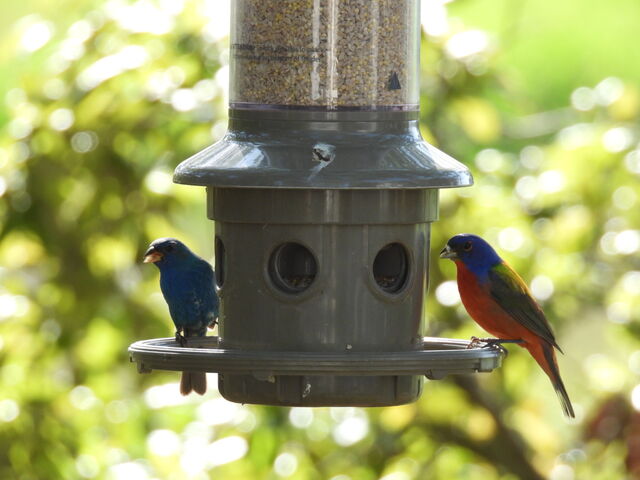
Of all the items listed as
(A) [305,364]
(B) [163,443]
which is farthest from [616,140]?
(A) [305,364]

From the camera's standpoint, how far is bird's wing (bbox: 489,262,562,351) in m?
5.73

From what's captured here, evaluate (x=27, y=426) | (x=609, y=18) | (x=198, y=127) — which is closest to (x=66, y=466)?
(x=27, y=426)

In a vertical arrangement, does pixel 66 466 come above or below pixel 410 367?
below

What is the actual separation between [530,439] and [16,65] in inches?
124

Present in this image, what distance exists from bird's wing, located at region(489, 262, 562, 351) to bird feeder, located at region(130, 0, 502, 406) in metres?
0.80

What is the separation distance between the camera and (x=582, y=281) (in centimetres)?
679

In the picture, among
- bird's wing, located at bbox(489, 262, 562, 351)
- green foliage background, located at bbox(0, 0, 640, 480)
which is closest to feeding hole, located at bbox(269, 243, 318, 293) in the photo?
bird's wing, located at bbox(489, 262, 562, 351)

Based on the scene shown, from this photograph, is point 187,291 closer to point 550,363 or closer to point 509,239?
point 550,363

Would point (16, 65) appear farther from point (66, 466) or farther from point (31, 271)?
point (66, 466)

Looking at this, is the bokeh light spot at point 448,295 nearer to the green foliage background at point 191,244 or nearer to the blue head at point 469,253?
the green foliage background at point 191,244

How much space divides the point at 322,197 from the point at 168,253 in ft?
3.03

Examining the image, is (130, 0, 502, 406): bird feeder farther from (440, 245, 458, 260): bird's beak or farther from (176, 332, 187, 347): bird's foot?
(440, 245, 458, 260): bird's beak

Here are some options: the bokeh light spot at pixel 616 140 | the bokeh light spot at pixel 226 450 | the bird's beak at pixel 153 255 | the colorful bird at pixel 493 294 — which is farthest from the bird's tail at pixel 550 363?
the bird's beak at pixel 153 255

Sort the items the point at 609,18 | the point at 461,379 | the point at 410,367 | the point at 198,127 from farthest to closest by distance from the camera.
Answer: the point at 609,18 → the point at 461,379 → the point at 198,127 → the point at 410,367
